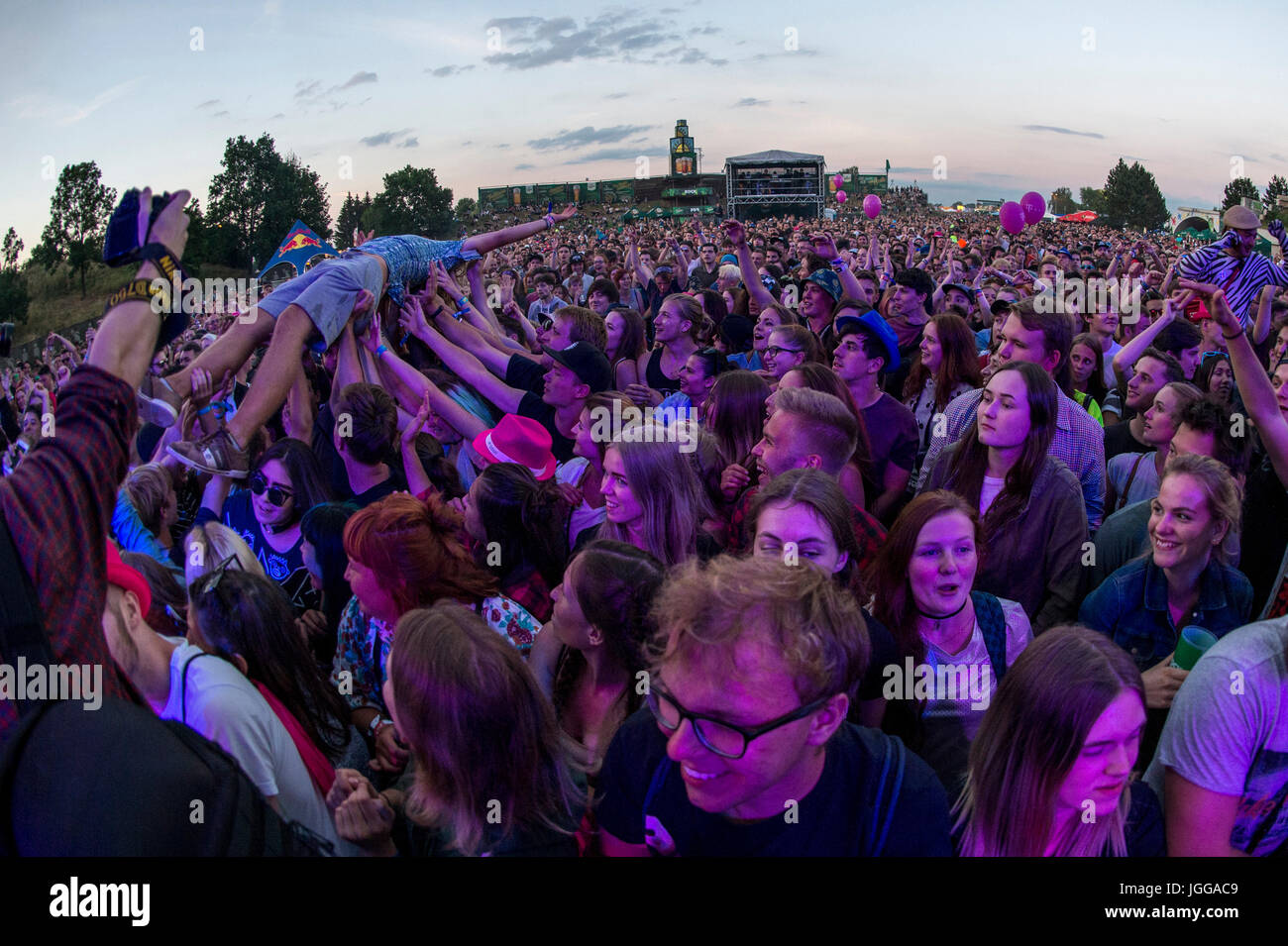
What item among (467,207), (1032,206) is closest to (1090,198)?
(467,207)

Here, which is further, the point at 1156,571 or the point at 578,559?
the point at 1156,571

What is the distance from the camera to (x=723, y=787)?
1.66 metres

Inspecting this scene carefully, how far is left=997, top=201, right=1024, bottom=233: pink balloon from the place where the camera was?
1090cm

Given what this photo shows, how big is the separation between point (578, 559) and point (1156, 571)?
182 centimetres

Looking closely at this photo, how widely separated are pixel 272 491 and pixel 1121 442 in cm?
414

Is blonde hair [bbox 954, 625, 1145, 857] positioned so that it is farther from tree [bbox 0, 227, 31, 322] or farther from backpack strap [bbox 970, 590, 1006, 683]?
tree [bbox 0, 227, 31, 322]

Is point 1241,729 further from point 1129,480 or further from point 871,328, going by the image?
point 871,328

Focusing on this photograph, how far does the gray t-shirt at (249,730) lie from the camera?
79.9 inches

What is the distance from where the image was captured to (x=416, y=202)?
50.6 m

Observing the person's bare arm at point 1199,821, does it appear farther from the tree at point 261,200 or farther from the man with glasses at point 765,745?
the tree at point 261,200

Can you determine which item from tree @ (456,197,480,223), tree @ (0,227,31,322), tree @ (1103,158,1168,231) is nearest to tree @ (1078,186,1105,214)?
tree @ (1103,158,1168,231)

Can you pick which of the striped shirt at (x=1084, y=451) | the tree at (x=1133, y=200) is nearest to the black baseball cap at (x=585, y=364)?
the striped shirt at (x=1084, y=451)
